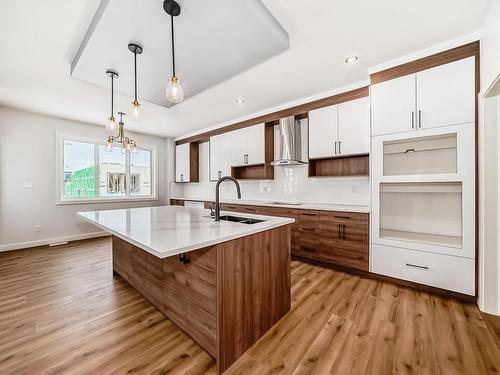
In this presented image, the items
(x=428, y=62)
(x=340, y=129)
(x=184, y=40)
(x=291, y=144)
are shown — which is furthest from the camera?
(x=291, y=144)

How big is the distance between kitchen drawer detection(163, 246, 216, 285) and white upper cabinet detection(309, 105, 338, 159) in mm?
2498

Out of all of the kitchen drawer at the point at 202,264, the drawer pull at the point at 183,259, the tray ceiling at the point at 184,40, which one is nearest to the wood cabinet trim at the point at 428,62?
the tray ceiling at the point at 184,40

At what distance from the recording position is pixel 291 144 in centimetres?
352

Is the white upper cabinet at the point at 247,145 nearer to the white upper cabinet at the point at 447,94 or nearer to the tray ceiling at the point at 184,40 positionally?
the tray ceiling at the point at 184,40

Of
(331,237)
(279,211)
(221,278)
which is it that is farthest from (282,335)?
(279,211)

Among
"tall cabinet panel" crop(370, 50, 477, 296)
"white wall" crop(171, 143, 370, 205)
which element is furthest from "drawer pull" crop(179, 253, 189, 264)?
"white wall" crop(171, 143, 370, 205)

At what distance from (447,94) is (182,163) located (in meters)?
5.45

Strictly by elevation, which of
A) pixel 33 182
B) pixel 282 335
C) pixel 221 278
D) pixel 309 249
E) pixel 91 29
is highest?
pixel 91 29

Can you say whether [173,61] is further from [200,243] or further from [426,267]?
[426,267]

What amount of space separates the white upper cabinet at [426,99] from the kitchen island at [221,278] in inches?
71.5

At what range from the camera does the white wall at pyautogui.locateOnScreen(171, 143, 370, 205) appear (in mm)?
3180

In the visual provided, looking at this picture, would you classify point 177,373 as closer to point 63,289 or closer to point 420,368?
point 420,368

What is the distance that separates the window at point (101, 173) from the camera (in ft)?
14.6

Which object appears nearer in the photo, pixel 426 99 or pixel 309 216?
pixel 426 99
